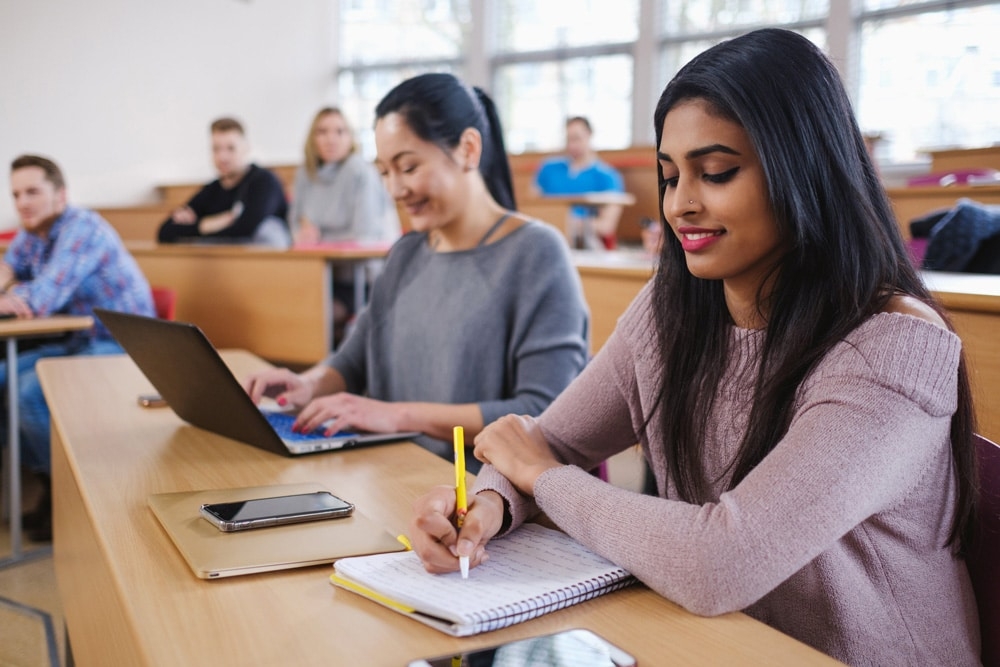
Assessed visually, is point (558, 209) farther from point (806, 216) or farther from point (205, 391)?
point (806, 216)

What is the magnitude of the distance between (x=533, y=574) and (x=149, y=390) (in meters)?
1.25

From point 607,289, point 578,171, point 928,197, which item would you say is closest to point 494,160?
point 607,289

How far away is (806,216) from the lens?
918 mm

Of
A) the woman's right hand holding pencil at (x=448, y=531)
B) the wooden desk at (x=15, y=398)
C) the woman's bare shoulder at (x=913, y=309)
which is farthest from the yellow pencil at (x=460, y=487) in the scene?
the wooden desk at (x=15, y=398)

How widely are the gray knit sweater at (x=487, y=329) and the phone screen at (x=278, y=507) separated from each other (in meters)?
0.55

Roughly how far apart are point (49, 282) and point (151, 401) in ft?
5.87

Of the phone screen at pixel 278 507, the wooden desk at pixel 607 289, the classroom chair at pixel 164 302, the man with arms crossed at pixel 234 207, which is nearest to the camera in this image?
the phone screen at pixel 278 507

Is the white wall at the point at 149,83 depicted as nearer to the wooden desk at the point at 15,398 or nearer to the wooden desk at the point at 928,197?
the wooden desk at the point at 15,398

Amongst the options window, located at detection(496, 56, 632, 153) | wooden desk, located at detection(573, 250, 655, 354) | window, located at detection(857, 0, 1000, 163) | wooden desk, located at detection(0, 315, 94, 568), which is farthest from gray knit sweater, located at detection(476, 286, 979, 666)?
window, located at detection(496, 56, 632, 153)

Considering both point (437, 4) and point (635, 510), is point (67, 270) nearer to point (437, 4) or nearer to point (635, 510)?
point (635, 510)

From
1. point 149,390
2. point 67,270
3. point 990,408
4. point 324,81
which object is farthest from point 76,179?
point 990,408

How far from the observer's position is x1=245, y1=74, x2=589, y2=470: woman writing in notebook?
1680mm

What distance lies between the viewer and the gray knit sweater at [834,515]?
799 millimetres

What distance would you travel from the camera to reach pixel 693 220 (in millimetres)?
966
